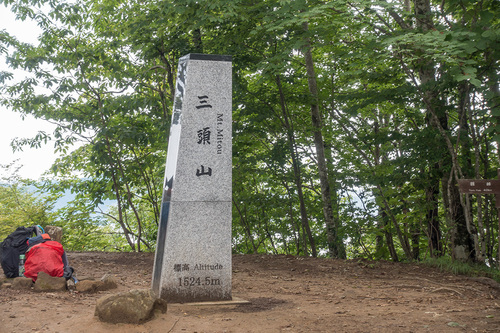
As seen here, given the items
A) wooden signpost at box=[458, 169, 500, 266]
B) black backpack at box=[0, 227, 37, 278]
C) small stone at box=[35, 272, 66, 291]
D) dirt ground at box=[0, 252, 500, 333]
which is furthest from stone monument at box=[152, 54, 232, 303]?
wooden signpost at box=[458, 169, 500, 266]

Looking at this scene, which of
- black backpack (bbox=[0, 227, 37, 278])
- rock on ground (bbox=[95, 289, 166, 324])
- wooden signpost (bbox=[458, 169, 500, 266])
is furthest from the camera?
wooden signpost (bbox=[458, 169, 500, 266])

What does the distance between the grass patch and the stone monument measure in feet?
14.2

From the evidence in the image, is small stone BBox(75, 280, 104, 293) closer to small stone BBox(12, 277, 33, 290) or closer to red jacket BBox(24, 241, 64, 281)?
red jacket BBox(24, 241, 64, 281)

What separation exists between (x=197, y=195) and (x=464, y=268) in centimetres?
491

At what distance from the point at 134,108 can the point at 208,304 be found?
5.54m

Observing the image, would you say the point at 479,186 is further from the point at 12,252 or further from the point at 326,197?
the point at 12,252

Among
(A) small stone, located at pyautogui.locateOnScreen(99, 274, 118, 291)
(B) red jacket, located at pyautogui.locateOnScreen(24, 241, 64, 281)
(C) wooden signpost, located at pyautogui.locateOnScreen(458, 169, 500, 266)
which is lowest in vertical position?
(A) small stone, located at pyautogui.locateOnScreen(99, 274, 118, 291)

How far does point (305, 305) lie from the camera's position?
472 cm

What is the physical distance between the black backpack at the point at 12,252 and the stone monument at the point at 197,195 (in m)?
1.92

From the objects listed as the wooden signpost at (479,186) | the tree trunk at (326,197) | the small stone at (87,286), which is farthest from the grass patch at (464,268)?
the small stone at (87,286)

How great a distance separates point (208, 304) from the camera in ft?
15.4

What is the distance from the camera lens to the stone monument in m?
4.75

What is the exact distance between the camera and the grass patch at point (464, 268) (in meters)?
6.79

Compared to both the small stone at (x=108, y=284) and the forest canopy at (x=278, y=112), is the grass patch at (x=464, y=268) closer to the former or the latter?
the forest canopy at (x=278, y=112)
